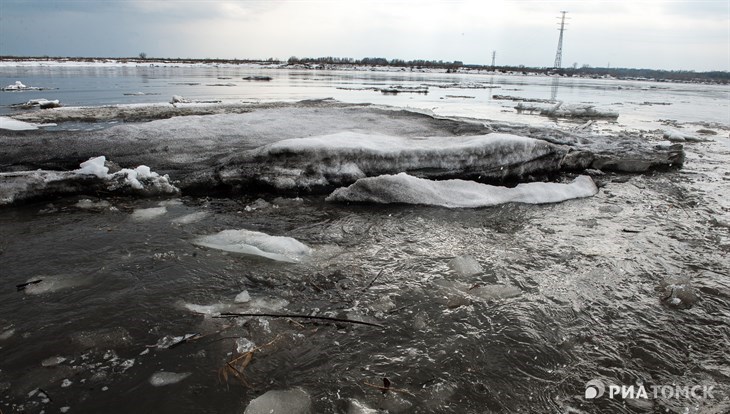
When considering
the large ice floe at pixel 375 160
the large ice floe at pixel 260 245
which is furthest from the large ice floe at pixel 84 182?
the large ice floe at pixel 260 245

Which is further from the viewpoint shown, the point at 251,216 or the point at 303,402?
the point at 251,216

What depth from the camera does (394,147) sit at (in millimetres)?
6418

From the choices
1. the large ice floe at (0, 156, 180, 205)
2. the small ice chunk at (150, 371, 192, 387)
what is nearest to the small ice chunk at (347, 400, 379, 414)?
the small ice chunk at (150, 371, 192, 387)

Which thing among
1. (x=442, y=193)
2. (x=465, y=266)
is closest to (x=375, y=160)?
(x=442, y=193)

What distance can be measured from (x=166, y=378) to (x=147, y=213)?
121 inches

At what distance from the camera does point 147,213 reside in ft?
15.4

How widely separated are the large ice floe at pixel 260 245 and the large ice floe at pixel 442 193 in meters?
1.68

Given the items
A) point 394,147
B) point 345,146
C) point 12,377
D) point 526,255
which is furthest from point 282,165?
point 12,377

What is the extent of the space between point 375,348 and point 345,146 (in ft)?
13.4

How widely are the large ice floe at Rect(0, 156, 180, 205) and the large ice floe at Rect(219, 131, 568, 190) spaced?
964 mm

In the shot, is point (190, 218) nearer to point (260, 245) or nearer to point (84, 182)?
point (260, 245)

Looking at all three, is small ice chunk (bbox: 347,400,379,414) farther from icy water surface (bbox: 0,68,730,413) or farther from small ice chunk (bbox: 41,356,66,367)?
small ice chunk (bbox: 41,356,66,367)

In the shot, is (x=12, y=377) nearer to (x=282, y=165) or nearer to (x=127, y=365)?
(x=127, y=365)

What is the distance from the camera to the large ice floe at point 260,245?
3.74 m
